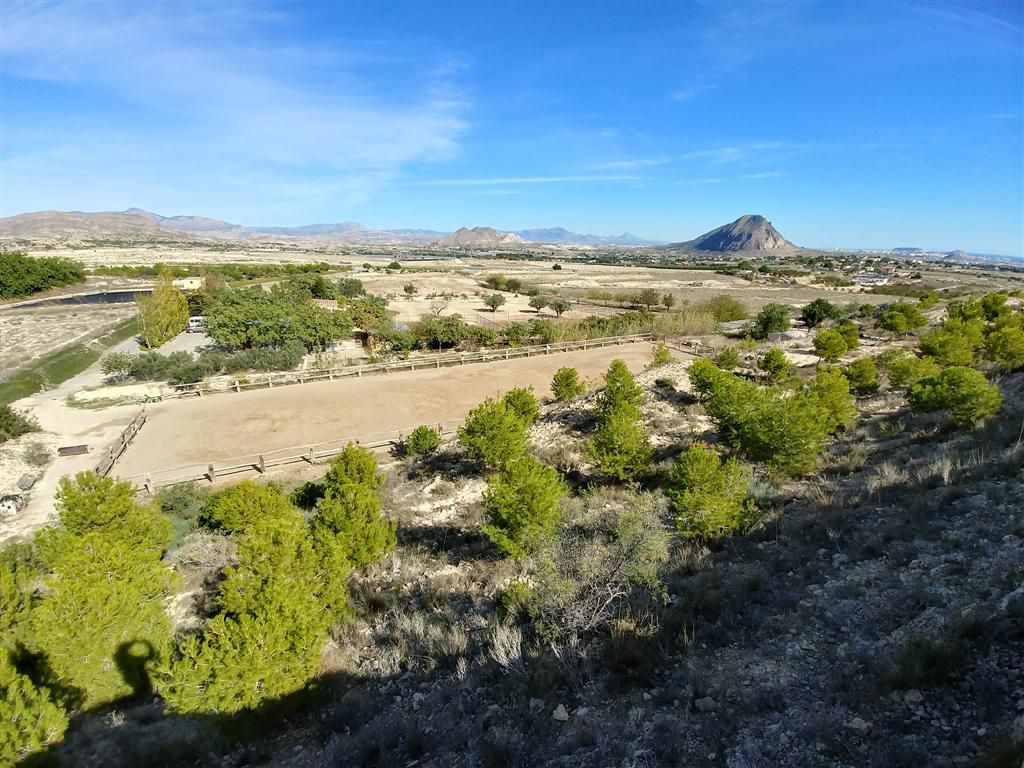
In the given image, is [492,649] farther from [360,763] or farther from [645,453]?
[645,453]

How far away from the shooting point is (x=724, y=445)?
16.6m

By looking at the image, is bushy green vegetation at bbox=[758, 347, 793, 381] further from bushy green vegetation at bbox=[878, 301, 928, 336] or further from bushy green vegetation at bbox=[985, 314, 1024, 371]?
bushy green vegetation at bbox=[878, 301, 928, 336]

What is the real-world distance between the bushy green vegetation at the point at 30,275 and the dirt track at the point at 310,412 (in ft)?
156

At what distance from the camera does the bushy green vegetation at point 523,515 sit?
404 inches

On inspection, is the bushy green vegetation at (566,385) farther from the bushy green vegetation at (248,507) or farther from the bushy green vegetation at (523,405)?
the bushy green vegetation at (248,507)

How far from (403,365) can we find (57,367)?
1974cm

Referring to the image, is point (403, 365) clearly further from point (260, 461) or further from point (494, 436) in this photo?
point (494, 436)

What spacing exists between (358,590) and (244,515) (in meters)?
3.04

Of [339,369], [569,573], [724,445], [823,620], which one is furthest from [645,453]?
[339,369]

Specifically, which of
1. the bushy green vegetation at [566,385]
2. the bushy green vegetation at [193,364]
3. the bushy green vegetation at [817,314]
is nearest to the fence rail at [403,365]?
the bushy green vegetation at [193,364]

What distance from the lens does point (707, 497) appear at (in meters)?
10.2

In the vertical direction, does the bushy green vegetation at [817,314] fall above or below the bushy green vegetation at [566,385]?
above

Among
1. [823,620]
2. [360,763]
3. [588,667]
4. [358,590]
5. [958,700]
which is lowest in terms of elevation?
[358,590]

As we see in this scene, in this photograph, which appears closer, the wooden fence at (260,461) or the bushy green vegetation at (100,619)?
the bushy green vegetation at (100,619)
